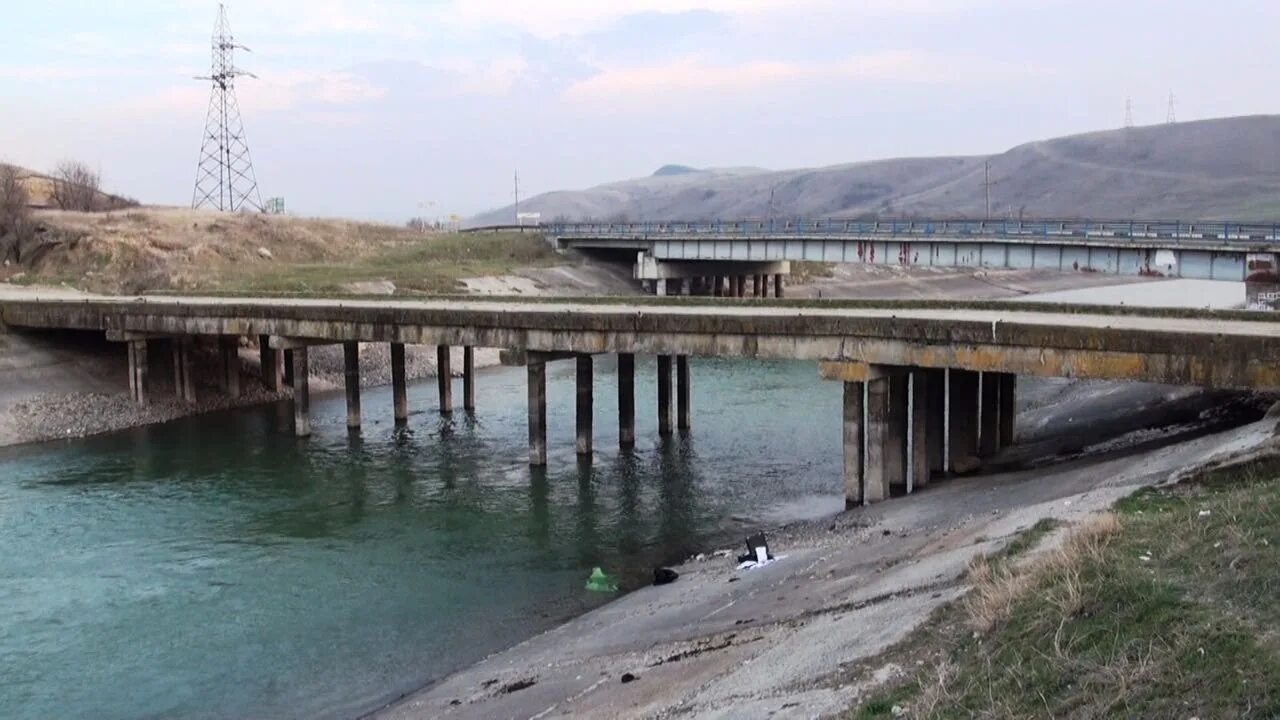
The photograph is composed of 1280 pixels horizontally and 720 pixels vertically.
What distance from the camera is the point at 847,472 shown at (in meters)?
28.7

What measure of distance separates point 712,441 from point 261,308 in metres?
16.9

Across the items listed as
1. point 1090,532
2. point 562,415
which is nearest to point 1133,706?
point 1090,532

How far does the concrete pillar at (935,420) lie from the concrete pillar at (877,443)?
1756mm

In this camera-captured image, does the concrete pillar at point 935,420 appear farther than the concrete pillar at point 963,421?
No

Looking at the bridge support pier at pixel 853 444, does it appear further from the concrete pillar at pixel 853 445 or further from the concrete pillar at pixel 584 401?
the concrete pillar at pixel 584 401

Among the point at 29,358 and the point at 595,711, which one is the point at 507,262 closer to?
the point at 29,358

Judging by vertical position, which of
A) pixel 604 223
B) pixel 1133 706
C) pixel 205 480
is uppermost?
pixel 604 223

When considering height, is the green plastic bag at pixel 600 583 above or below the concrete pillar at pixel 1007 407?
below

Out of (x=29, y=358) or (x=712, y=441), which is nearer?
(x=712, y=441)

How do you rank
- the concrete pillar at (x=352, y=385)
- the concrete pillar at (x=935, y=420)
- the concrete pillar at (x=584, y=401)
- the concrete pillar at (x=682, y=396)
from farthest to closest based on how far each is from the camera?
the concrete pillar at (x=352, y=385) < the concrete pillar at (x=682, y=396) < the concrete pillar at (x=584, y=401) < the concrete pillar at (x=935, y=420)

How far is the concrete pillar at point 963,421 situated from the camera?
3109cm

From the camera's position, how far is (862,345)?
2886 cm

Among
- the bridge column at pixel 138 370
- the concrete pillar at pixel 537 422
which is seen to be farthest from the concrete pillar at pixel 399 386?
the bridge column at pixel 138 370

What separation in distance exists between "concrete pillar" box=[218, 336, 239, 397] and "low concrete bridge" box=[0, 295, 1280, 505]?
4.25m
